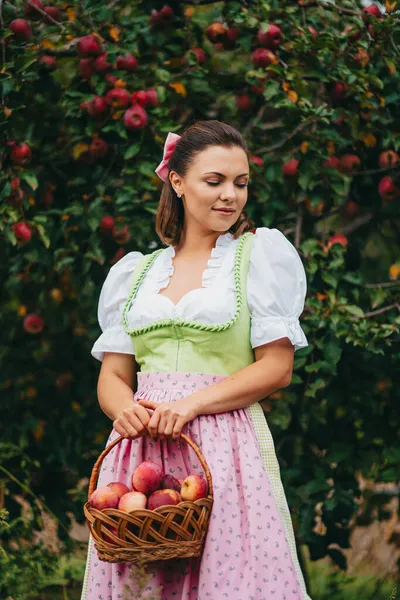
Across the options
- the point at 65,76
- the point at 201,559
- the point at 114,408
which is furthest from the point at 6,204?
the point at 201,559

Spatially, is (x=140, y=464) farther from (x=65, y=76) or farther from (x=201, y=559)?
(x=65, y=76)

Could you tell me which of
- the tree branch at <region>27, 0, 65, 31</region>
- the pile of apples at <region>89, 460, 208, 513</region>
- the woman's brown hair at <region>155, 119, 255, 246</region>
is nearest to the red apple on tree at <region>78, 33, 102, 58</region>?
the tree branch at <region>27, 0, 65, 31</region>

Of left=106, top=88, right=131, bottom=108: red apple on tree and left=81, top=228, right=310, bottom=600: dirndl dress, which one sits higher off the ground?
left=106, top=88, right=131, bottom=108: red apple on tree

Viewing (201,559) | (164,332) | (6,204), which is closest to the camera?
(201,559)

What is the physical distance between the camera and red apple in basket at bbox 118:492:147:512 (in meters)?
1.88

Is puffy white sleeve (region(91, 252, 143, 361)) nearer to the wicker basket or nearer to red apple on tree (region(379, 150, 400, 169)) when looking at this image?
the wicker basket

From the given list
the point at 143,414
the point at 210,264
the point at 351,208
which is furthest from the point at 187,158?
the point at 351,208

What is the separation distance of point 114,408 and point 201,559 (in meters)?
0.47

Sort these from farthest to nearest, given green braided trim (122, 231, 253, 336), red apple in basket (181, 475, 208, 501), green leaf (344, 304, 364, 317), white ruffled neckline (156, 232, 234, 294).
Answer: green leaf (344, 304, 364, 317) → white ruffled neckline (156, 232, 234, 294) → green braided trim (122, 231, 253, 336) → red apple in basket (181, 475, 208, 501)

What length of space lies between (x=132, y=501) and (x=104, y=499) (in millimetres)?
76

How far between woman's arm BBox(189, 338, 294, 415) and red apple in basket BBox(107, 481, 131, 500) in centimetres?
24

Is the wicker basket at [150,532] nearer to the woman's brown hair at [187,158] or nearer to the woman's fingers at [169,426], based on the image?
the woman's fingers at [169,426]

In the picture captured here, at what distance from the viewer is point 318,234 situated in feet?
11.1

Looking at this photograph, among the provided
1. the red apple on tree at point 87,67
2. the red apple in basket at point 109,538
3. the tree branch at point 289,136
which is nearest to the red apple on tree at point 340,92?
the tree branch at point 289,136
